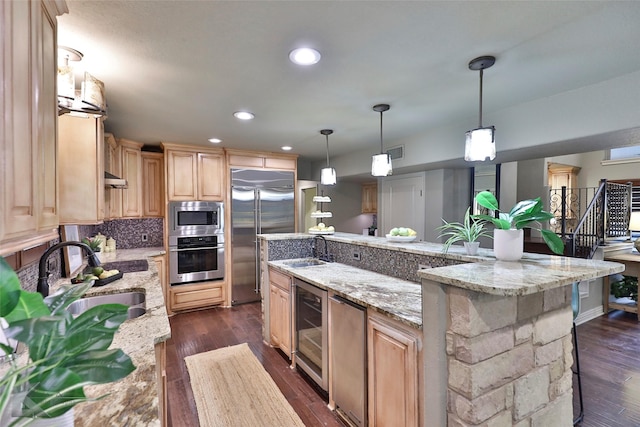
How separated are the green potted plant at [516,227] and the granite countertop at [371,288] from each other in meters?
0.59

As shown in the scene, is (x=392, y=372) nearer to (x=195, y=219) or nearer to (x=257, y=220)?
(x=257, y=220)

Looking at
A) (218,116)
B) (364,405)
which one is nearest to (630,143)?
(364,405)

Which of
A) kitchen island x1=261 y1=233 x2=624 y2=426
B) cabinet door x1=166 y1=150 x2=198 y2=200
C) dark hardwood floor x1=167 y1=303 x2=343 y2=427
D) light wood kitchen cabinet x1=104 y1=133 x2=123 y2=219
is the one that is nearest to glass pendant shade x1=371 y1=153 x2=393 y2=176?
kitchen island x1=261 y1=233 x2=624 y2=426

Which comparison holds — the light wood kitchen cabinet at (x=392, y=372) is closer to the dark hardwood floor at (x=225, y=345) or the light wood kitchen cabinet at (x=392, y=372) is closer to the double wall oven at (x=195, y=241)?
the dark hardwood floor at (x=225, y=345)

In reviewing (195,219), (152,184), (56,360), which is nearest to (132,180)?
(152,184)

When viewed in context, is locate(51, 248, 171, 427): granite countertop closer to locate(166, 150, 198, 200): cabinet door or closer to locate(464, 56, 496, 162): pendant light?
locate(464, 56, 496, 162): pendant light

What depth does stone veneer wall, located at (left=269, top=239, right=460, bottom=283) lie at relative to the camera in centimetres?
243

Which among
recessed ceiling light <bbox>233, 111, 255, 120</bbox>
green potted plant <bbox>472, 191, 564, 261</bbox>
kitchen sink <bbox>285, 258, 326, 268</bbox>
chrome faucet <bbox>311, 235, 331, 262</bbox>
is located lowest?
kitchen sink <bbox>285, 258, 326, 268</bbox>

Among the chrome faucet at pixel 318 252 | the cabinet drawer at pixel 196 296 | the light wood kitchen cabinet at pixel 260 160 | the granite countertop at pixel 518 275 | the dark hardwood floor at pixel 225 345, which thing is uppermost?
the light wood kitchen cabinet at pixel 260 160

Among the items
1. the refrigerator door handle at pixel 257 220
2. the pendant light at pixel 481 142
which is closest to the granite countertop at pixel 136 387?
the pendant light at pixel 481 142

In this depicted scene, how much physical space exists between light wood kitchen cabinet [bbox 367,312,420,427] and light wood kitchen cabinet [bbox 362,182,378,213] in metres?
4.54

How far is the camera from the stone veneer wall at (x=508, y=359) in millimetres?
1310

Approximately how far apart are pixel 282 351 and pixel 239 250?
1.93 m

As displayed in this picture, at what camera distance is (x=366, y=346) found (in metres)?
1.93
